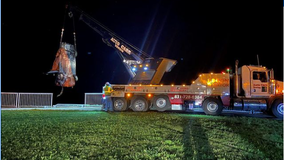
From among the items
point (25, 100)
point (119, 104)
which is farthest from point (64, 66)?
point (119, 104)

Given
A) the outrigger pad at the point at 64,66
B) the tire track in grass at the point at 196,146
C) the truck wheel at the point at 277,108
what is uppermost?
the outrigger pad at the point at 64,66

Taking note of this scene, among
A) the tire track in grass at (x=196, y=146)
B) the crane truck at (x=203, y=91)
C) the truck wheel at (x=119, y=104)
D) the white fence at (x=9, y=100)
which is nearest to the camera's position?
the tire track in grass at (x=196, y=146)

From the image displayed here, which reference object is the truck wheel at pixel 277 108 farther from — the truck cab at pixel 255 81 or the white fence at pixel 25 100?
the white fence at pixel 25 100

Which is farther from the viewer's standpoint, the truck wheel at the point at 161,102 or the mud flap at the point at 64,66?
the mud flap at the point at 64,66

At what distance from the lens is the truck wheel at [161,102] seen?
15273 mm

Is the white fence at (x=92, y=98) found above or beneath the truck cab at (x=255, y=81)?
beneath

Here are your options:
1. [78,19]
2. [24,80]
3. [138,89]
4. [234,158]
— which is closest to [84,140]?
[234,158]

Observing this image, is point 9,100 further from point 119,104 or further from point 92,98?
point 119,104

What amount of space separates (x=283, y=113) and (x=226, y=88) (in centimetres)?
315

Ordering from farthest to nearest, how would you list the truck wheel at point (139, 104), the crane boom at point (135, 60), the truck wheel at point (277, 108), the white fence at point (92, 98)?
1. the white fence at point (92, 98)
2. the crane boom at point (135, 60)
3. the truck wheel at point (139, 104)
4. the truck wheel at point (277, 108)

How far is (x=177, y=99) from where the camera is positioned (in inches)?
591

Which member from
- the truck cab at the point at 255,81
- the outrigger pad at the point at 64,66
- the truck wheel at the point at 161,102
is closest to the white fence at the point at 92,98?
the outrigger pad at the point at 64,66

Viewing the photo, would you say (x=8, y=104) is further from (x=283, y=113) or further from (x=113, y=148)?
(x=283, y=113)

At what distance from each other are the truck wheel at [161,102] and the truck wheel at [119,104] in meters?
1.94
